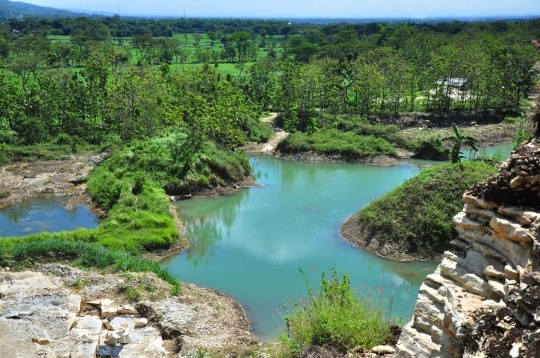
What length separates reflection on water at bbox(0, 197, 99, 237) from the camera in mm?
26922

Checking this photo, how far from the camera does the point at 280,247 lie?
24.5m

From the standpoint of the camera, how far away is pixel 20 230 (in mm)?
26688

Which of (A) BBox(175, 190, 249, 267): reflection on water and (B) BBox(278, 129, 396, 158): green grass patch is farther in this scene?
(B) BBox(278, 129, 396, 158): green grass patch

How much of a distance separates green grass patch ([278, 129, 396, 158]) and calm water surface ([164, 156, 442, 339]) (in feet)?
13.4

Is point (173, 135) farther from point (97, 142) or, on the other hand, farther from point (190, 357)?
point (190, 357)

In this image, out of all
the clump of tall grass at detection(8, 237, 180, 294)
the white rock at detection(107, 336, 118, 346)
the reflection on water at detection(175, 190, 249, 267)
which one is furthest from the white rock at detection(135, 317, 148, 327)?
the reflection on water at detection(175, 190, 249, 267)

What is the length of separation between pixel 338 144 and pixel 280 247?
18146 mm

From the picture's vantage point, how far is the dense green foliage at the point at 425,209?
76.7ft

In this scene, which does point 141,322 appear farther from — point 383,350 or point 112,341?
point 383,350

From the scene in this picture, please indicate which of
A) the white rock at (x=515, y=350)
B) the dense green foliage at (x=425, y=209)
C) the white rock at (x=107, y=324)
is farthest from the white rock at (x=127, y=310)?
the dense green foliage at (x=425, y=209)

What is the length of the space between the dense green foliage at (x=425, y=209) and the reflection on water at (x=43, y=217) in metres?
13.8

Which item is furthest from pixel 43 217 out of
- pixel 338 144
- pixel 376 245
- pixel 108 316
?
pixel 338 144

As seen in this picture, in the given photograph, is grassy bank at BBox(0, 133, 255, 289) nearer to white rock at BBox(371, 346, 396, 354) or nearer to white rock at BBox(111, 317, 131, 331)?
white rock at BBox(111, 317, 131, 331)

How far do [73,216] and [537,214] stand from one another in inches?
932
